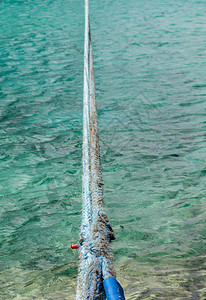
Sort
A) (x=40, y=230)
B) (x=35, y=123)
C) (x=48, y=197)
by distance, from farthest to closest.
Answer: (x=35, y=123), (x=48, y=197), (x=40, y=230)

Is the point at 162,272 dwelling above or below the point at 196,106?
above

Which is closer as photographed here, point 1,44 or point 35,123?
point 35,123

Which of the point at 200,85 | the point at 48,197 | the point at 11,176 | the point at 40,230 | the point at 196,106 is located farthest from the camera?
the point at 200,85

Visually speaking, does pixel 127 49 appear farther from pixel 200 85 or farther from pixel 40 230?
pixel 40 230

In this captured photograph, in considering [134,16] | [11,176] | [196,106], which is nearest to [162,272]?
[11,176]

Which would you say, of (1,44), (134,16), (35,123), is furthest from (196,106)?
(134,16)

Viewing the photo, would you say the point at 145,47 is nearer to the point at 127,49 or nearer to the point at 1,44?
the point at 127,49
